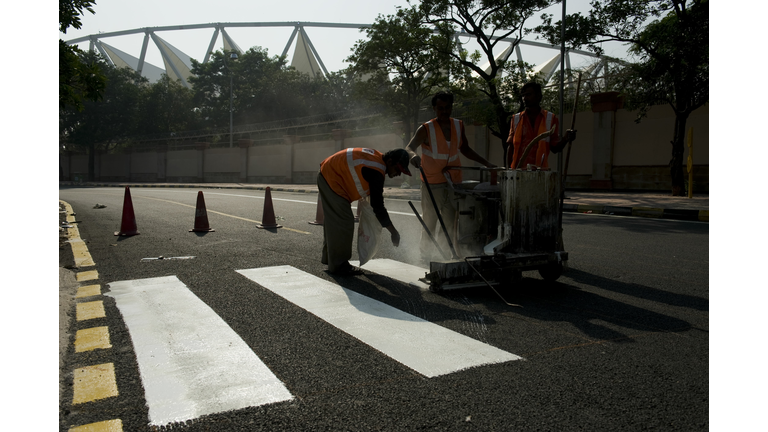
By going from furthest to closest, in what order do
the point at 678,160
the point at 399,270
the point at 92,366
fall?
1. the point at 678,160
2. the point at 399,270
3. the point at 92,366

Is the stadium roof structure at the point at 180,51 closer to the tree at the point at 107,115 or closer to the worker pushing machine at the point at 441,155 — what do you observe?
the tree at the point at 107,115

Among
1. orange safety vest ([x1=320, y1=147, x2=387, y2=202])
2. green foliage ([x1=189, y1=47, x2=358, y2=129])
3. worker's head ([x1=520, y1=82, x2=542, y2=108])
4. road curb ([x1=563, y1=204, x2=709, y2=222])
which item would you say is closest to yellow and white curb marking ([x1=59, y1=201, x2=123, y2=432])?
orange safety vest ([x1=320, y1=147, x2=387, y2=202])

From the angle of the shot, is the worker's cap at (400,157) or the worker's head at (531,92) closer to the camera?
the worker's cap at (400,157)

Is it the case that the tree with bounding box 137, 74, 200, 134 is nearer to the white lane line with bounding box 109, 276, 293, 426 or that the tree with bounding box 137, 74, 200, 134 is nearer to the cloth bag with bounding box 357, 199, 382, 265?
the cloth bag with bounding box 357, 199, 382, 265

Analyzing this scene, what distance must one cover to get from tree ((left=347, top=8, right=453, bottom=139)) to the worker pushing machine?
16767mm

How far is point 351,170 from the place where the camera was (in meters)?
5.08

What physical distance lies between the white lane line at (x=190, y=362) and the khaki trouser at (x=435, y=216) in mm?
2352

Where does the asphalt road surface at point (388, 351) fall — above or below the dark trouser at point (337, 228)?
below

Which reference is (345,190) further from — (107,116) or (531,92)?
(107,116)

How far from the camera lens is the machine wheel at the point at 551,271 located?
15.4 ft

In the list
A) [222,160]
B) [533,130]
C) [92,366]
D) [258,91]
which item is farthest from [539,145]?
[258,91]

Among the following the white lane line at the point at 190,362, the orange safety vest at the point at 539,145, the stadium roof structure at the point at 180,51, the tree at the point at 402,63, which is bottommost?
the white lane line at the point at 190,362

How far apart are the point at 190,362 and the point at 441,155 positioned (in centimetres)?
323

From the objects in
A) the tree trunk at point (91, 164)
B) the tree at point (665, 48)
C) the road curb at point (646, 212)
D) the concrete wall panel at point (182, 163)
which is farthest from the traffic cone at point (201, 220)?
the tree trunk at point (91, 164)
